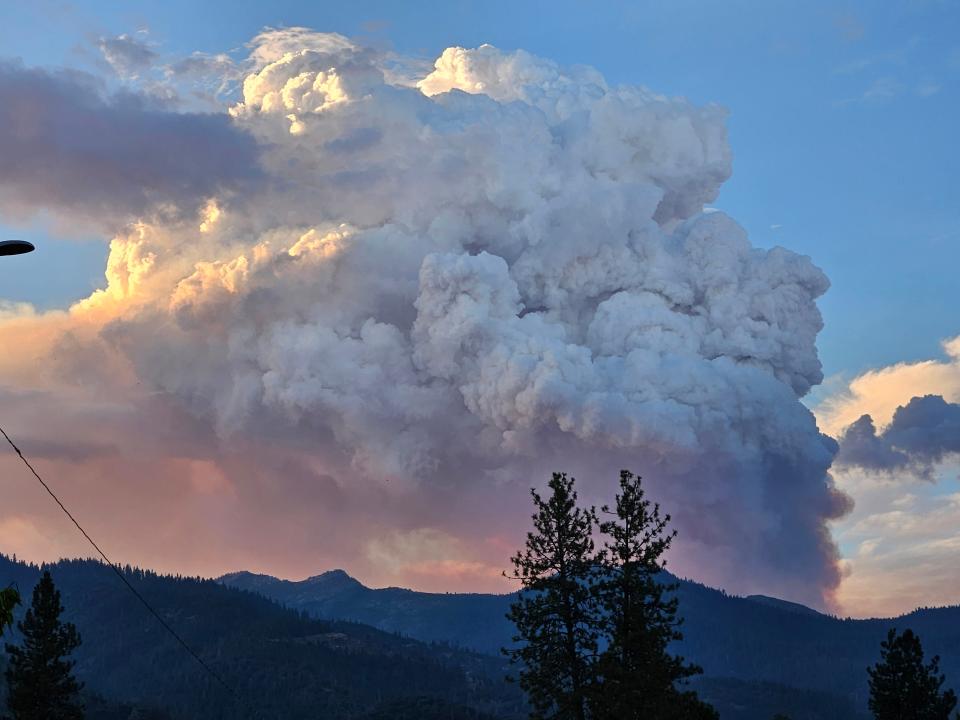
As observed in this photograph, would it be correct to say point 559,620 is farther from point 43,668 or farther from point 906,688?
point 43,668

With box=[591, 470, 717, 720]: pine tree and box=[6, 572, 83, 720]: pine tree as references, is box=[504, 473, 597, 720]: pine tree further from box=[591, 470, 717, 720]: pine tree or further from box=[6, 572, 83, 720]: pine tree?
box=[6, 572, 83, 720]: pine tree

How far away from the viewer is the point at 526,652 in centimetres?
5391

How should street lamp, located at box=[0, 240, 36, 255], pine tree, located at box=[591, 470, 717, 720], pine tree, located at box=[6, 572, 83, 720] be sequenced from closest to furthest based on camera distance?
street lamp, located at box=[0, 240, 36, 255] → pine tree, located at box=[591, 470, 717, 720] → pine tree, located at box=[6, 572, 83, 720]

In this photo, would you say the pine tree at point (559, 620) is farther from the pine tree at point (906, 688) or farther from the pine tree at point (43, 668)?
the pine tree at point (43, 668)

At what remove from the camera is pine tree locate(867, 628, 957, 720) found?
80312 millimetres

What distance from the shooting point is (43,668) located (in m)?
96.2

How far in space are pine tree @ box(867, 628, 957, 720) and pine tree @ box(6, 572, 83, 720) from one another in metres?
62.5

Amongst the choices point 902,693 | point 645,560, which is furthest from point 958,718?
point 645,560

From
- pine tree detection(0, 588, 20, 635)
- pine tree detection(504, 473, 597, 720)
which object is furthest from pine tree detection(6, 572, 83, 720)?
pine tree detection(0, 588, 20, 635)

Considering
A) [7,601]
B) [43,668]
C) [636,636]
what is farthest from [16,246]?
[43,668]

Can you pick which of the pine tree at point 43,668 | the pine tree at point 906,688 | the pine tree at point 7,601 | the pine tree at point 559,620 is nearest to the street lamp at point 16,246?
the pine tree at point 7,601

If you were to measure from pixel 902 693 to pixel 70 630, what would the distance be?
6916 centimetres

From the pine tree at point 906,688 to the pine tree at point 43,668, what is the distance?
62473 mm

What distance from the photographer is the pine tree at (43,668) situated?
94.8m
